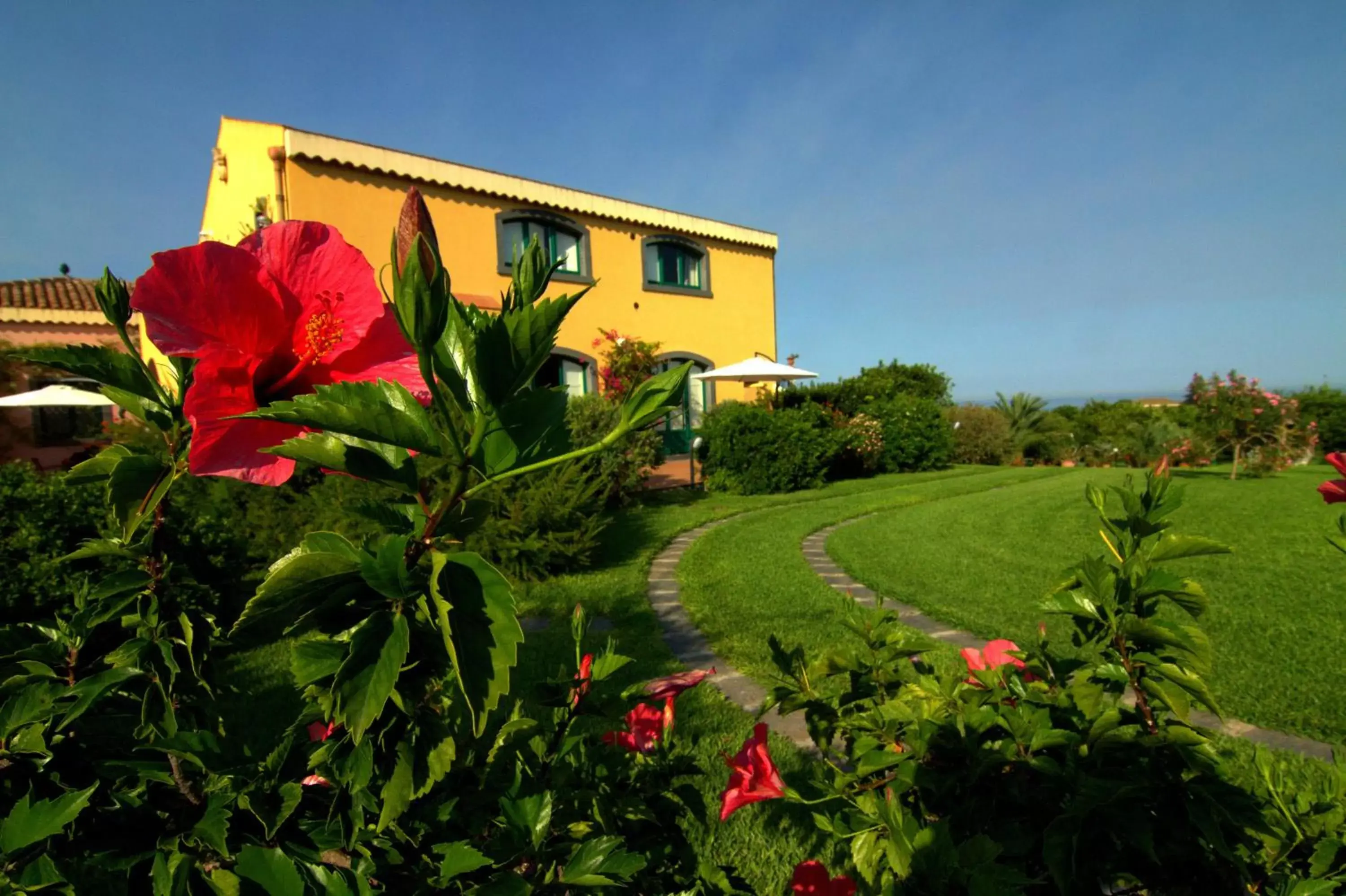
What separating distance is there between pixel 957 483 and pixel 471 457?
12.9m

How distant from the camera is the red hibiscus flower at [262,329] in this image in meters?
0.48

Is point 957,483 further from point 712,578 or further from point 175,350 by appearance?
point 175,350

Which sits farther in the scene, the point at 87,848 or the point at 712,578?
the point at 712,578

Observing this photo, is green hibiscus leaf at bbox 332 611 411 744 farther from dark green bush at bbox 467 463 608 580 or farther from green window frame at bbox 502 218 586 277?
green window frame at bbox 502 218 586 277

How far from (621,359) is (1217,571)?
10.1m

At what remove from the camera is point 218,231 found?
1309 cm

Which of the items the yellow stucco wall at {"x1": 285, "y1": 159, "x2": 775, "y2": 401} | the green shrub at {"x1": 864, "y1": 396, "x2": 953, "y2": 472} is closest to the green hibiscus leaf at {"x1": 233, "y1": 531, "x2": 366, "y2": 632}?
the yellow stucco wall at {"x1": 285, "y1": 159, "x2": 775, "y2": 401}

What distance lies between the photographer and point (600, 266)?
551 inches

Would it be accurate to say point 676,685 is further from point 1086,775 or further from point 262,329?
point 262,329

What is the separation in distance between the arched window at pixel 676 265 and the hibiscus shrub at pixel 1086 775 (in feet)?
46.3

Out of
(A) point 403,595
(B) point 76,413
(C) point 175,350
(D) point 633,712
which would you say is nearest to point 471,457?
(A) point 403,595

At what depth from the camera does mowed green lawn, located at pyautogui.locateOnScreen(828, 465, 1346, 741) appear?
139 inches

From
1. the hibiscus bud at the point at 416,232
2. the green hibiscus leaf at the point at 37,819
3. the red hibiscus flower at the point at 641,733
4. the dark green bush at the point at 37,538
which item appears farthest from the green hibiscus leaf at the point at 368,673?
the dark green bush at the point at 37,538

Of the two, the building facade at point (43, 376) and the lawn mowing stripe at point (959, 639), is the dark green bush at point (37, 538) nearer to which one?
the lawn mowing stripe at point (959, 639)
